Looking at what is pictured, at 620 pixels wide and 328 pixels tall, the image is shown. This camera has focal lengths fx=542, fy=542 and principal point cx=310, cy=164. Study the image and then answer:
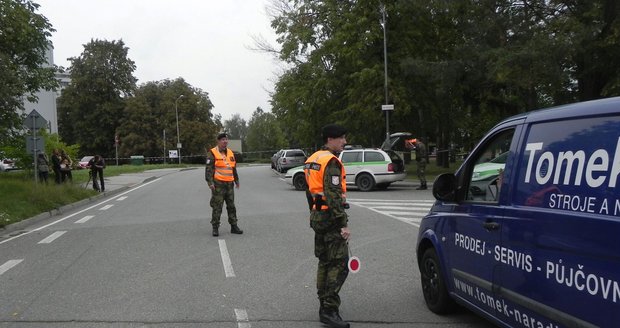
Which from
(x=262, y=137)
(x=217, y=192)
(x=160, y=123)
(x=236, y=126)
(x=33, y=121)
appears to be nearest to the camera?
(x=217, y=192)

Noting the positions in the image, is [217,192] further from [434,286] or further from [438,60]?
[438,60]

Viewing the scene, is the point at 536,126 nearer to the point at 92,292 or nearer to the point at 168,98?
the point at 92,292

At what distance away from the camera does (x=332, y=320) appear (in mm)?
4652

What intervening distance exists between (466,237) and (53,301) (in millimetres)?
4226

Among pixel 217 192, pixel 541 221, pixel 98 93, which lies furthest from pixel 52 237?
pixel 98 93

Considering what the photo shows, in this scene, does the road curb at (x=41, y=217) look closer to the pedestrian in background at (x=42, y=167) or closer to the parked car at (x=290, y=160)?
the pedestrian in background at (x=42, y=167)

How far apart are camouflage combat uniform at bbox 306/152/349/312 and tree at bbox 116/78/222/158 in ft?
218

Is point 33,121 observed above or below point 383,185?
above

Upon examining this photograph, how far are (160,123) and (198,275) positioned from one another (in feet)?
223

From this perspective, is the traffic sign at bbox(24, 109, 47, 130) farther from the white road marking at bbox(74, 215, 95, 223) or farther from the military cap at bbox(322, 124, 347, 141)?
the military cap at bbox(322, 124, 347, 141)

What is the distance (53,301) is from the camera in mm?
5645

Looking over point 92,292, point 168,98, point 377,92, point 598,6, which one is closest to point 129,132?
point 168,98

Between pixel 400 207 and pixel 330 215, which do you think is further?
pixel 400 207

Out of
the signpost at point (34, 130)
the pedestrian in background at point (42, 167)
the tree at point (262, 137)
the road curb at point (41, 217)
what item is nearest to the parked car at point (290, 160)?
the road curb at point (41, 217)
